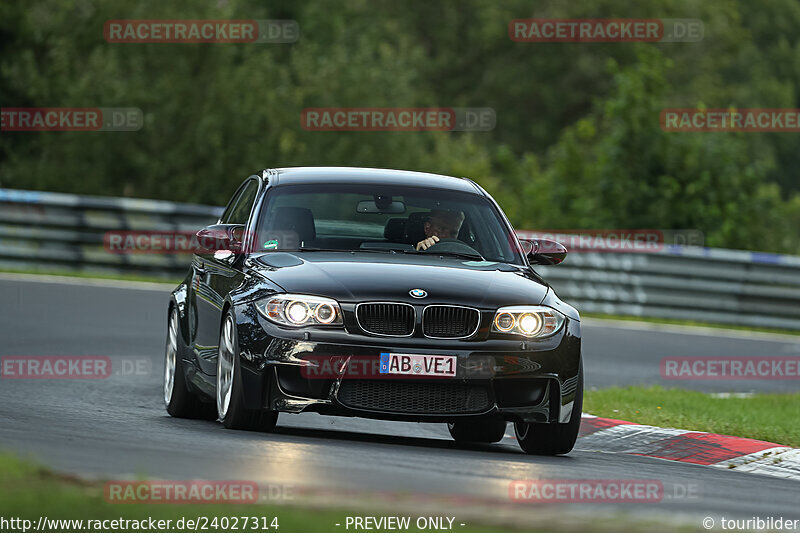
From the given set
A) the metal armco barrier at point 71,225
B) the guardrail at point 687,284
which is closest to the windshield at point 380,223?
the guardrail at point 687,284

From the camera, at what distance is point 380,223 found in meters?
10.5

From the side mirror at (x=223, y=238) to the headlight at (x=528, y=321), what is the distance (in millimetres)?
1889

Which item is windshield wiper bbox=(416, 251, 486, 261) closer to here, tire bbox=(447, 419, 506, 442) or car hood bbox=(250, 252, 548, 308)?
car hood bbox=(250, 252, 548, 308)

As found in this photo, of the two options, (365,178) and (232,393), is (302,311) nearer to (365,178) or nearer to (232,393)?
(232,393)

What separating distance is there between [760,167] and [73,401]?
803 inches

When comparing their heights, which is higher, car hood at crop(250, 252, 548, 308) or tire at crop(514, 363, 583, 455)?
car hood at crop(250, 252, 548, 308)

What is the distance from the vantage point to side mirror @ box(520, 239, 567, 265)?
10.8 metres

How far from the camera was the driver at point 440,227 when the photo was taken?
10438 mm

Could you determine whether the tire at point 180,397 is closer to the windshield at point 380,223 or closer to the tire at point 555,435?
the windshield at point 380,223

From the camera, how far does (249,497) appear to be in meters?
6.57

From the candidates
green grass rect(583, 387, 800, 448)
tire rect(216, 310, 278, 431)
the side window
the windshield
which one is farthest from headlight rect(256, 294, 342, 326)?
green grass rect(583, 387, 800, 448)

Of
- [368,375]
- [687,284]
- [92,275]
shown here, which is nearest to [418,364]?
[368,375]

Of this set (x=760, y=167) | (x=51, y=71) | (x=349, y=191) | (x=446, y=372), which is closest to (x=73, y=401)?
(x=349, y=191)

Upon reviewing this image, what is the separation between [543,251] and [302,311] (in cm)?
222
